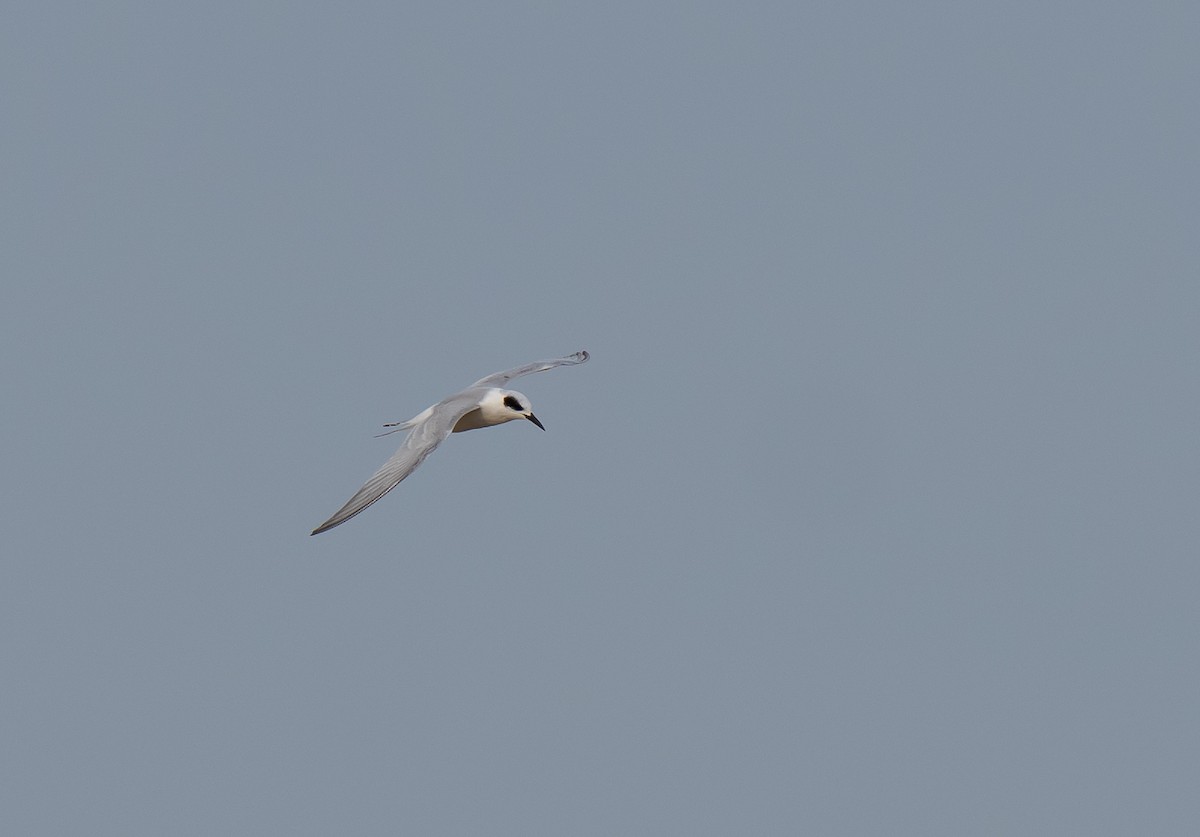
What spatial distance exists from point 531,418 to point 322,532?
902 centimetres

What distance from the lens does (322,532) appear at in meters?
22.7

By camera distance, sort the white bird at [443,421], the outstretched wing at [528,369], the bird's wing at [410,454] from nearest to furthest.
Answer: the bird's wing at [410,454], the white bird at [443,421], the outstretched wing at [528,369]

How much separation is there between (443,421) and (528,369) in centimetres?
849

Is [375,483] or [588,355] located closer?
[375,483]

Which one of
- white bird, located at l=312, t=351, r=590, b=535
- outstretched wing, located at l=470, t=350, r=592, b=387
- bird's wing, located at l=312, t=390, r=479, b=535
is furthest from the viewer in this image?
outstretched wing, located at l=470, t=350, r=592, b=387

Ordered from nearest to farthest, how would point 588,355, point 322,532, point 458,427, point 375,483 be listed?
point 322,532 < point 375,483 < point 458,427 < point 588,355

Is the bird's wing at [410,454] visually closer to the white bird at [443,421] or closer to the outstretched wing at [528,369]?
the white bird at [443,421]

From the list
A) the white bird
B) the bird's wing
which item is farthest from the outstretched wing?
the bird's wing

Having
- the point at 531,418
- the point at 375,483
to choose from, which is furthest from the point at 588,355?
the point at 375,483

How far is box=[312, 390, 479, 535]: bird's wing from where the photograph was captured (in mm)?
24000

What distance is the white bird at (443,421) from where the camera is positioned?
24.6 meters

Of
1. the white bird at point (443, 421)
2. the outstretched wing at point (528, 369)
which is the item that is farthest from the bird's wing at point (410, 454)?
the outstretched wing at point (528, 369)

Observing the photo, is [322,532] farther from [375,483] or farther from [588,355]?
[588,355]

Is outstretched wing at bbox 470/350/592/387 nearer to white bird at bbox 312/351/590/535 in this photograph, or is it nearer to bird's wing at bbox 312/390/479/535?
white bird at bbox 312/351/590/535
